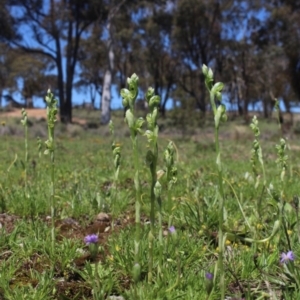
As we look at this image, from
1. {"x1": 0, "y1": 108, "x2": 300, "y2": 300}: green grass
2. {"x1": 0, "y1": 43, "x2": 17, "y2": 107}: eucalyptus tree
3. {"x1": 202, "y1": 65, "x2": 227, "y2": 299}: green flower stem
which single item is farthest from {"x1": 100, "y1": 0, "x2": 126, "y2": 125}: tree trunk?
{"x1": 202, "y1": 65, "x2": 227, "y2": 299}: green flower stem

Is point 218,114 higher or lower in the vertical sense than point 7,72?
lower

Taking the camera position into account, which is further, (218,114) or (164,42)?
(164,42)

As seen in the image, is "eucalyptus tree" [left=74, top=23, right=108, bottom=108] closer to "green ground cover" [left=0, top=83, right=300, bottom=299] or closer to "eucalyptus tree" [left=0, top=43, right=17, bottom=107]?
"eucalyptus tree" [left=0, top=43, right=17, bottom=107]

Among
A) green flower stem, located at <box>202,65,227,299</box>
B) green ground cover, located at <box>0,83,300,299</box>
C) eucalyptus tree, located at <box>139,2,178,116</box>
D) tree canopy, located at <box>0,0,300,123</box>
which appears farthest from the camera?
eucalyptus tree, located at <box>139,2,178,116</box>

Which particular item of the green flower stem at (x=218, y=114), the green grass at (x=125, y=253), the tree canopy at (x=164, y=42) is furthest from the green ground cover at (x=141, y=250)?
the tree canopy at (x=164, y=42)

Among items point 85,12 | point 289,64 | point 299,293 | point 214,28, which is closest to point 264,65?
point 214,28

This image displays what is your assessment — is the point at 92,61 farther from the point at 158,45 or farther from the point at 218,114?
the point at 218,114

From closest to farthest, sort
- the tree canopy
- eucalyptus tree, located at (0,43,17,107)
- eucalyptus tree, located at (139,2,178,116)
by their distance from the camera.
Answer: the tree canopy, eucalyptus tree, located at (139,2,178,116), eucalyptus tree, located at (0,43,17,107)

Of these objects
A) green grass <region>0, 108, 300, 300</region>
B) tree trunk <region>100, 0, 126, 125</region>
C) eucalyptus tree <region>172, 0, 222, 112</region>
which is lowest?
green grass <region>0, 108, 300, 300</region>

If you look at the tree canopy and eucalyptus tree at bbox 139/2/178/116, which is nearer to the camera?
the tree canopy

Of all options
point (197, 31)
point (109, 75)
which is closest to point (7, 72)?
point (197, 31)

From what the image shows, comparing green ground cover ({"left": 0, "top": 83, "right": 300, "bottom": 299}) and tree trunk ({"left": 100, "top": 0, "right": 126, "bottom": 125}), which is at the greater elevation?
tree trunk ({"left": 100, "top": 0, "right": 126, "bottom": 125})

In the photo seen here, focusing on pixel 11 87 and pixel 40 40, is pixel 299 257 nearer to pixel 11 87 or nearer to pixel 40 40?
pixel 40 40

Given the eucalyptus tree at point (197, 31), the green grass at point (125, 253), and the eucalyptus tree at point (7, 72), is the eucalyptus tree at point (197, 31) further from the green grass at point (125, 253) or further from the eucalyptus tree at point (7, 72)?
the green grass at point (125, 253)
